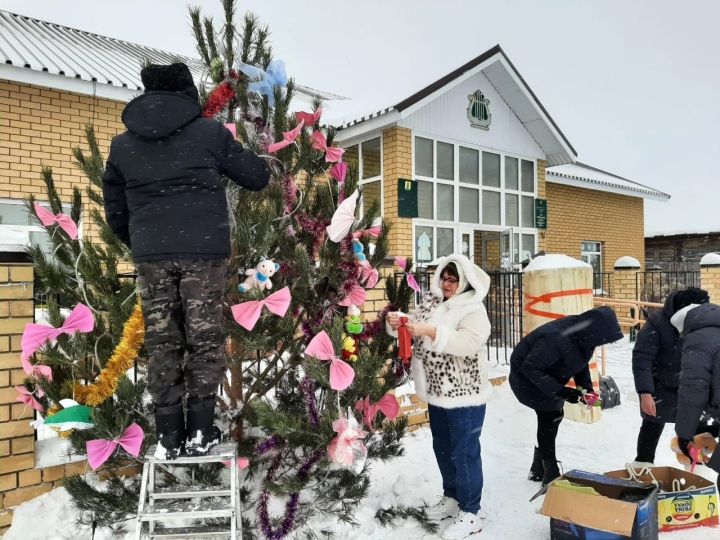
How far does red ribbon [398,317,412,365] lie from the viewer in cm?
287

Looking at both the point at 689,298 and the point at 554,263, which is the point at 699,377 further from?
the point at 554,263

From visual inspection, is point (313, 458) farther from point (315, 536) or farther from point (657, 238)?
point (657, 238)

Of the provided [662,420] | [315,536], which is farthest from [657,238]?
[315,536]

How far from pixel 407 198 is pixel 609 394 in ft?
15.4

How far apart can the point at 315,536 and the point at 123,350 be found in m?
1.57

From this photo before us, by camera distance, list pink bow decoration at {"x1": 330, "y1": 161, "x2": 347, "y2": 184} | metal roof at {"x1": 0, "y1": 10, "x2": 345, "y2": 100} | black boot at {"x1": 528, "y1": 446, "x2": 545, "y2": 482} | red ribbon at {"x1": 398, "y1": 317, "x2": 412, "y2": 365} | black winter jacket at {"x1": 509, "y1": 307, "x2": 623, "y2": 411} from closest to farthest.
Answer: pink bow decoration at {"x1": 330, "y1": 161, "x2": 347, "y2": 184}
red ribbon at {"x1": 398, "y1": 317, "x2": 412, "y2": 365}
black winter jacket at {"x1": 509, "y1": 307, "x2": 623, "y2": 411}
black boot at {"x1": 528, "y1": 446, "x2": 545, "y2": 482}
metal roof at {"x1": 0, "y1": 10, "x2": 345, "y2": 100}

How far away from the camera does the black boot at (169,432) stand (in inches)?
83.5

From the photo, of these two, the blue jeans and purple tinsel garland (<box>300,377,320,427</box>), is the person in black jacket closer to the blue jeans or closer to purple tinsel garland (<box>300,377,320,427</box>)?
purple tinsel garland (<box>300,377,320,427</box>)

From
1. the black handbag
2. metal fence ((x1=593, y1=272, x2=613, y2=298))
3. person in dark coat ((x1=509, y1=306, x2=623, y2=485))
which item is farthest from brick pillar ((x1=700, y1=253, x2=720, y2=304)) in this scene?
person in dark coat ((x1=509, y1=306, x2=623, y2=485))

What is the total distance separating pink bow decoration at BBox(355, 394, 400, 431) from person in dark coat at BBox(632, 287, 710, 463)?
6.08 ft

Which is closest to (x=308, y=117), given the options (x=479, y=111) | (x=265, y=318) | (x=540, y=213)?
(x=265, y=318)

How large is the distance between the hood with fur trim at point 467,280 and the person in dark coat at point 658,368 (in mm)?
1330

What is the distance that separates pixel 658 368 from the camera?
11.8ft

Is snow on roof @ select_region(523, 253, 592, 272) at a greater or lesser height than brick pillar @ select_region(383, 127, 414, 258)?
lesser
